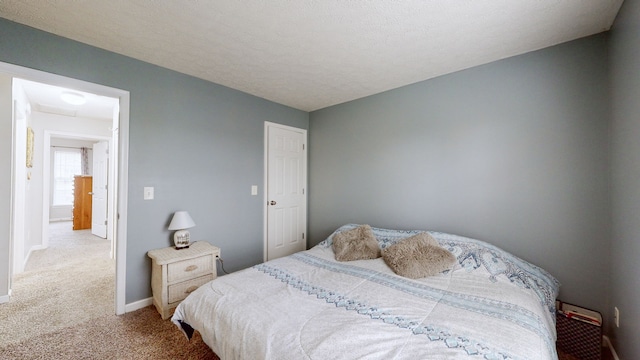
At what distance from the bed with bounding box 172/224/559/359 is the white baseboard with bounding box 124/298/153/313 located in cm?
112

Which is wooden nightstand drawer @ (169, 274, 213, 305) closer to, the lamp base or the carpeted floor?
the carpeted floor

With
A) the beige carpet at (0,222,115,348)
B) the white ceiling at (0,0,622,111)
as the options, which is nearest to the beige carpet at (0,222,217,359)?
the beige carpet at (0,222,115,348)

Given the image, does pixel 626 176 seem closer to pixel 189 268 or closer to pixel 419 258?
pixel 419 258

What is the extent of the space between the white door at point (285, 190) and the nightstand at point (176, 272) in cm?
106

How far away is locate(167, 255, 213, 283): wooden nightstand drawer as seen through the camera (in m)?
2.25

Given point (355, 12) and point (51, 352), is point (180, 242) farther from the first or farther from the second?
point (355, 12)

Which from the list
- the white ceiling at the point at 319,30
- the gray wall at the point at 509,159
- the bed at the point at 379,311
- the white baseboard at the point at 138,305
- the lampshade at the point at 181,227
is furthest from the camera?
the lampshade at the point at 181,227

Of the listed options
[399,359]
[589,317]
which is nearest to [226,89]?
[399,359]

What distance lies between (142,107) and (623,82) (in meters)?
3.73

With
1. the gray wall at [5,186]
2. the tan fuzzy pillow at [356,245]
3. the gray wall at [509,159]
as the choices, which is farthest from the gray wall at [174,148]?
A: the gray wall at [509,159]

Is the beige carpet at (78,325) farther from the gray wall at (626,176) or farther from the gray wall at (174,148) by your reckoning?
the gray wall at (626,176)

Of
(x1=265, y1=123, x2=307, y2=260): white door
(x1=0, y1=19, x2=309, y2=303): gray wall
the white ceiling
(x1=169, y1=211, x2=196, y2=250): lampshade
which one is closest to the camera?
the white ceiling

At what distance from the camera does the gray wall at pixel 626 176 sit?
Result: 4.59 ft

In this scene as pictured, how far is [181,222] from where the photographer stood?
2.47 m
